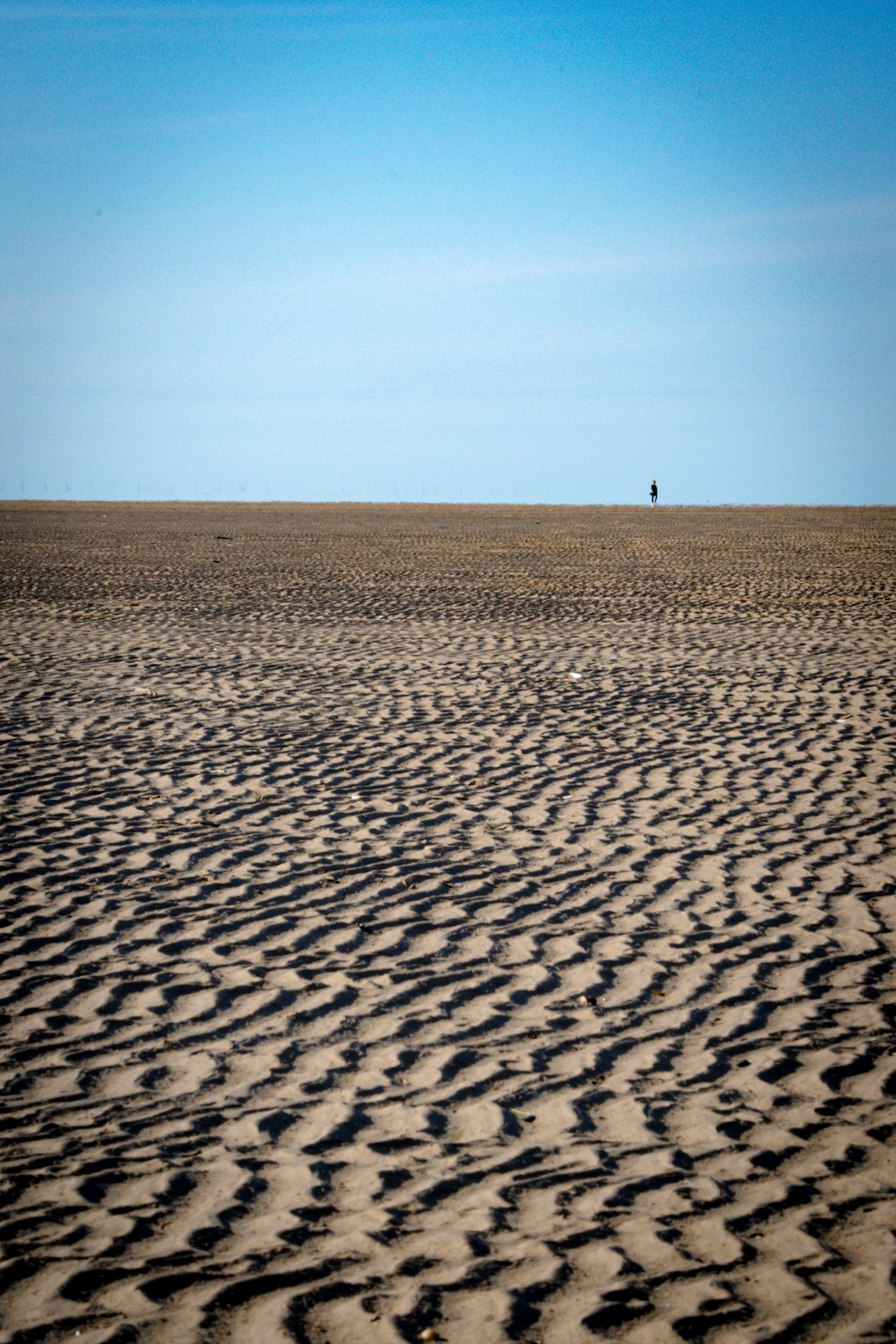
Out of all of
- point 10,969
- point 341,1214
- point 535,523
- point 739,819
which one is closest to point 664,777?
point 739,819

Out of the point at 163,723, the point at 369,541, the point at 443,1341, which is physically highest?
the point at 369,541

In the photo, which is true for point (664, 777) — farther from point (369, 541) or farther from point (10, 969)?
point (369, 541)

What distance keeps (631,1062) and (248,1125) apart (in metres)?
1.64

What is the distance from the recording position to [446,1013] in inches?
206

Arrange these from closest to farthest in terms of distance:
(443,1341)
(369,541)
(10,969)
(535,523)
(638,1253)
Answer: (443,1341)
(638,1253)
(10,969)
(369,541)
(535,523)

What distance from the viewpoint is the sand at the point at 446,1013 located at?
3475mm

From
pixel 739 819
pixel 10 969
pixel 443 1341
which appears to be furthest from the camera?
pixel 739 819

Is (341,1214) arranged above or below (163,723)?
below

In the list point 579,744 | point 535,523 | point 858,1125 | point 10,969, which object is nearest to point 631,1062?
point 858,1125

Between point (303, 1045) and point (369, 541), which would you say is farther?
point (369, 541)

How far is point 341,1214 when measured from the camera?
377 cm

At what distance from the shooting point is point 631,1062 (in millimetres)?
4793

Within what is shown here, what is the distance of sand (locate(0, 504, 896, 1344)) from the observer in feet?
11.4

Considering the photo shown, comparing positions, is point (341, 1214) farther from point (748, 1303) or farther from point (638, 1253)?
point (748, 1303)
